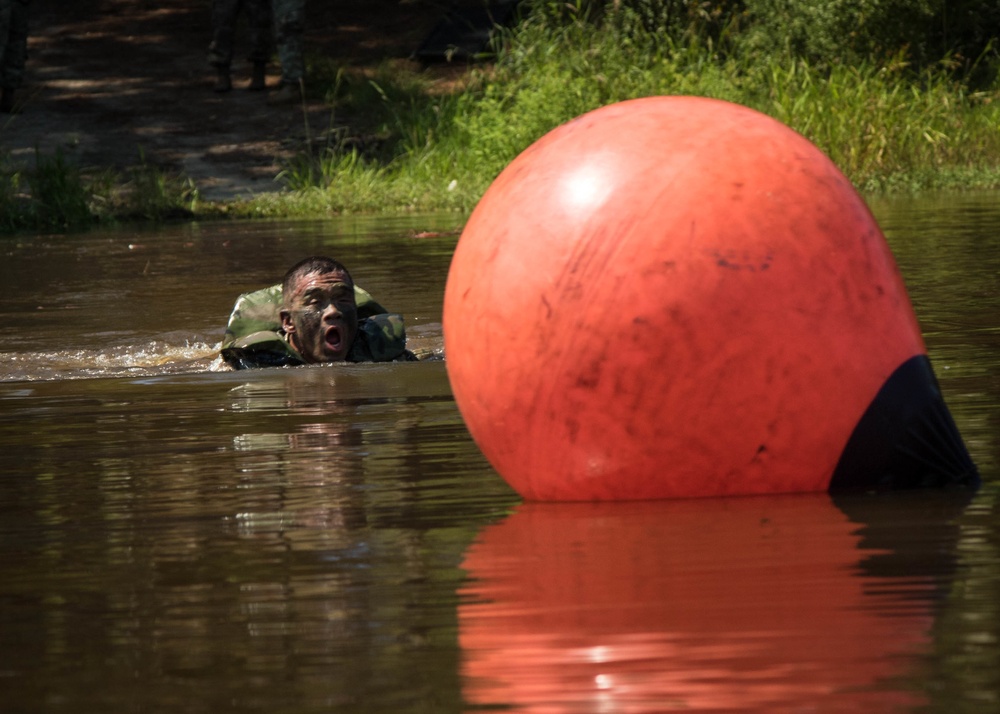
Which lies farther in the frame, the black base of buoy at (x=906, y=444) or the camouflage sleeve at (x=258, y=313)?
the camouflage sleeve at (x=258, y=313)

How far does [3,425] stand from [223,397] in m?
1.04

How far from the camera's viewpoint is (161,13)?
1225 inches

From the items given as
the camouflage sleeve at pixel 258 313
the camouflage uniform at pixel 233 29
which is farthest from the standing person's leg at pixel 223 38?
the camouflage sleeve at pixel 258 313

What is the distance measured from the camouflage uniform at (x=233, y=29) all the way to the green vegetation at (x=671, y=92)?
115 centimetres

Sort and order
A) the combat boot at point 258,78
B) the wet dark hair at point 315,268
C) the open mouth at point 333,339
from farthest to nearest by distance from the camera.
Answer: the combat boot at point 258,78 < the open mouth at point 333,339 < the wet dark hair at point 315,268

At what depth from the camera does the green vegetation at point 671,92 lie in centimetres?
1977

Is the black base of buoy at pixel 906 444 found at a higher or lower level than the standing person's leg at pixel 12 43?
higher

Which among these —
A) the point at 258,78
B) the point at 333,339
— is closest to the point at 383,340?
the point at 333,339

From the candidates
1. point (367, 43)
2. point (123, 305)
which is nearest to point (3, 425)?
point (123, 305)

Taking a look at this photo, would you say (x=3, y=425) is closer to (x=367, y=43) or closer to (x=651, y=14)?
(x=651, y=14)

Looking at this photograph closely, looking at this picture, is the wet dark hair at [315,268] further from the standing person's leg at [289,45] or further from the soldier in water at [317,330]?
the standing person's leg at [289,45]

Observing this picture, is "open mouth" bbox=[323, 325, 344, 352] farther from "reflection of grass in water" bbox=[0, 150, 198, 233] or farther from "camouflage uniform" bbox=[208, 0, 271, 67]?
"camouflage uniform" bbox=[208, 0, 271, 67]

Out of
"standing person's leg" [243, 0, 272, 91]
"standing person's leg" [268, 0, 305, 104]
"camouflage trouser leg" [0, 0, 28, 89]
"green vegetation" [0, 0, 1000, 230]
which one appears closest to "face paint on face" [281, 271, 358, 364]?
"green vegetation" [0, 0, 1000, 230]

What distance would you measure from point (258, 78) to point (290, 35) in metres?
1.78
